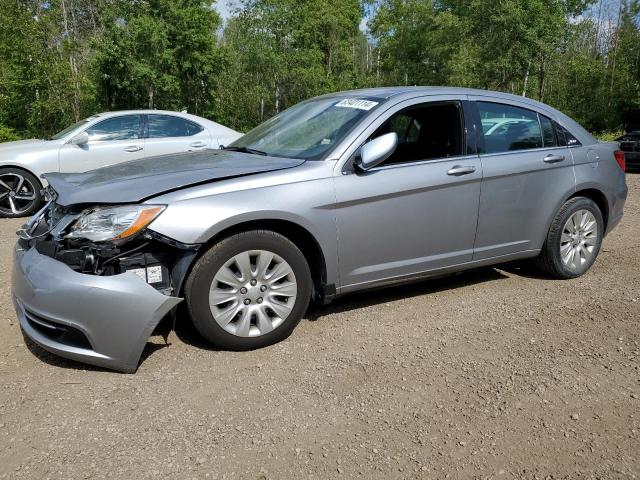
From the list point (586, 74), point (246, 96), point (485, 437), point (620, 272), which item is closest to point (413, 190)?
point (485, 437)

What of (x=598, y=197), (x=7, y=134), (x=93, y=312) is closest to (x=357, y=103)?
(x=93, y=312)

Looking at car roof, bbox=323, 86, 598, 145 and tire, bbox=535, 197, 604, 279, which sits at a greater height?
car roof, bbox=323, 86, 598, 145

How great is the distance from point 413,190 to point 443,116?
2.57 feet

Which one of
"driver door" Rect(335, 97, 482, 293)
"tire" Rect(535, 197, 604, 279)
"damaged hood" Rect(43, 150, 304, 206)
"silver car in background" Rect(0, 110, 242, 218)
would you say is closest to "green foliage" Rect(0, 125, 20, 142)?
"silver car in background" Rect(0, 110, 242, 218)

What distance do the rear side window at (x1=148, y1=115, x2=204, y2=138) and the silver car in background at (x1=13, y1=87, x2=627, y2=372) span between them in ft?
14.9

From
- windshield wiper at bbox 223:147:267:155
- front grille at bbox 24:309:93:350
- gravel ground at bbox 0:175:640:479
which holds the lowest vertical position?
gravel ground at bbox 0:175:640:479

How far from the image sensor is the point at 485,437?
2.71 meters

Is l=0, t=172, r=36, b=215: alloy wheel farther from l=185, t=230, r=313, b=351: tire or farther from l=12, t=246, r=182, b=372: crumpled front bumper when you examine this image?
l=185, t=230, r=313, b=351: tire

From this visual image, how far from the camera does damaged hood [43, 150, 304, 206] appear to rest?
10.9ft

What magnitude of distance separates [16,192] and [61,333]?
5.78 meters

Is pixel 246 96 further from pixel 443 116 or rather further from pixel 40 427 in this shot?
pixel 40 427

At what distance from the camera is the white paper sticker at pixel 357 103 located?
4.12 meters

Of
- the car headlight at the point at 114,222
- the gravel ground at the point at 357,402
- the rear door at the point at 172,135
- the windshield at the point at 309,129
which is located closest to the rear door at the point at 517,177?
the gravel ground at the point at 357,402

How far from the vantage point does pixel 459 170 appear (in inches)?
165
